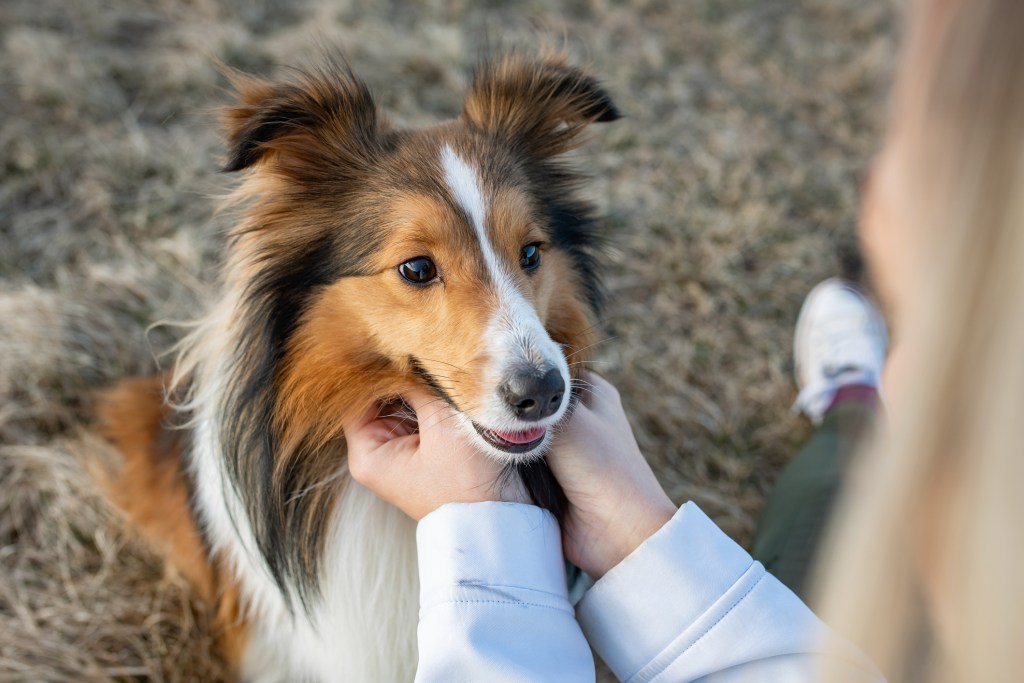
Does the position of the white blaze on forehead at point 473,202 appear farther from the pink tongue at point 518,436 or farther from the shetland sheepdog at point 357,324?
the pink tongue at point 518,436

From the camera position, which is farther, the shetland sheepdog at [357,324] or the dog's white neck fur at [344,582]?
the dog's white neck fur at [344,582]

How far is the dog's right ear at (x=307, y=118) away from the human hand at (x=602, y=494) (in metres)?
0.92

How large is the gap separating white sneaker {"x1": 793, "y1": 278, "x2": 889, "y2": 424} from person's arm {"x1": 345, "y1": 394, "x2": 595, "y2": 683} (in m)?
1.95

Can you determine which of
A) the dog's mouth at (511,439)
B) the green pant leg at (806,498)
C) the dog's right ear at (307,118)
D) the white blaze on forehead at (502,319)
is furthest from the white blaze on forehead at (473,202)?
the green pant leg at (806,498)

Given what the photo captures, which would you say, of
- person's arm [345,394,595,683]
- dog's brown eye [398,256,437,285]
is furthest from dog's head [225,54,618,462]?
person's arm [345,394,595,683]

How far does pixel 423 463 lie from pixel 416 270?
48 centimetres

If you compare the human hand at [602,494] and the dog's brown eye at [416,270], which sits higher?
the dog's brown eye at [416,270]

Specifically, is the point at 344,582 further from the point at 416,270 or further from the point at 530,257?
the point at 530,257

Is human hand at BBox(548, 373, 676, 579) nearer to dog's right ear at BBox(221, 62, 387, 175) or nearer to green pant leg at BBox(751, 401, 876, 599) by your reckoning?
green pant leg at BBox(751, 401, 876, 599)

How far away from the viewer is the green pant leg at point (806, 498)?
2.35 m

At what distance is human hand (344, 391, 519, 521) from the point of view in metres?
1.73

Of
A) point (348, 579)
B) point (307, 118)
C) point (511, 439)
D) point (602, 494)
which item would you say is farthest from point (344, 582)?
point (307, 118)

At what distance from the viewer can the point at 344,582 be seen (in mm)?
2062

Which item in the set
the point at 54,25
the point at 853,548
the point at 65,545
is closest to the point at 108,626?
the point at 65,545
